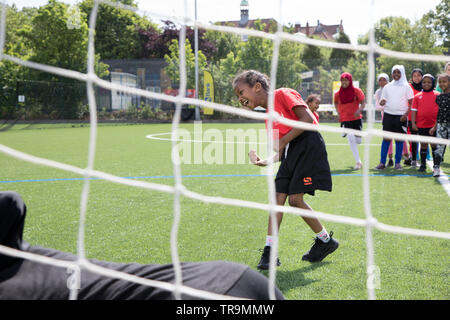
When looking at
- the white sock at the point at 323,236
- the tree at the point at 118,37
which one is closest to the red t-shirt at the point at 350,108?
the white sock at the point at 323,236

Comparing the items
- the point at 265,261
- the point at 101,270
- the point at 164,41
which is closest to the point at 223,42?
the point at 164,41

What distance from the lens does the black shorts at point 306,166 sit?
313 cm

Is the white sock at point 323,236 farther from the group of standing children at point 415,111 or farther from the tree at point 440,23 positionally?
the tree at point 440,23

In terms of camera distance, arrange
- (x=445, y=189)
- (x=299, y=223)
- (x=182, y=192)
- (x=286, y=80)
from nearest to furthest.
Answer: (x=182, y=192) < (x=299, y=223) < (x=445, y=189) < (x=286, y=80)

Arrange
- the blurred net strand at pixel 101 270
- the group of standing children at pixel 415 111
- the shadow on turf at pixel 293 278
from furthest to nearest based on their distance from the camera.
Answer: the group of standing children at pixel 415 111
the shadow on turf at pixel 293 278
the blurred net strand at pixel 101 270

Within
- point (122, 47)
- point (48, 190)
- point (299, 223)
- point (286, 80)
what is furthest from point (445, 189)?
point (122, 47)

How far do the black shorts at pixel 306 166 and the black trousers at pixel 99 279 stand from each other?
1.81 meters

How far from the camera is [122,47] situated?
39.4 m

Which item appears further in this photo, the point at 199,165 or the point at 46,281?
the point at 199,165

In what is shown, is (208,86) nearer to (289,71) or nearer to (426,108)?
(289,71)

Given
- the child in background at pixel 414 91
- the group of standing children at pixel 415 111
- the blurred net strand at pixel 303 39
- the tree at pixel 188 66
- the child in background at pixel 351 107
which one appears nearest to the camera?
the blurred net strand at pixel 303 39

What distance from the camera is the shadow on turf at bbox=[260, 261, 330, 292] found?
8.80 feet
